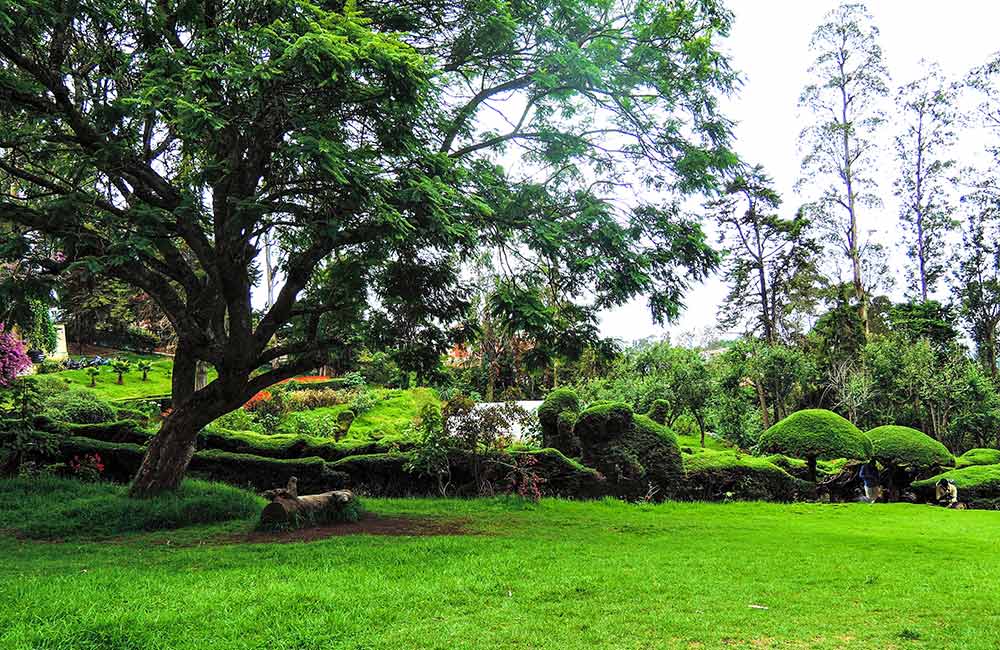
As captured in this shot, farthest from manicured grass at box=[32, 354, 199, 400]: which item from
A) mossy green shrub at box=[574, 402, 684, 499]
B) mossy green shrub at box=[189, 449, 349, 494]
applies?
mossy green shrub at box=[574, 402, 684, 499]

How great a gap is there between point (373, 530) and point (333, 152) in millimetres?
5068

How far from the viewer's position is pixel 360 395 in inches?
944

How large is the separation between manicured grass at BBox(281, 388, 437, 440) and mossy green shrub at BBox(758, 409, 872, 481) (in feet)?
30.1

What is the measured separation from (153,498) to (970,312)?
3308 centimetres

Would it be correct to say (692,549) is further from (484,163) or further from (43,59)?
(43,59)

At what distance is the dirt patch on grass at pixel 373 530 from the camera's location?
26.6 feet

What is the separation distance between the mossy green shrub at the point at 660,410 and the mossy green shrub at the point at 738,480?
6.08 metres

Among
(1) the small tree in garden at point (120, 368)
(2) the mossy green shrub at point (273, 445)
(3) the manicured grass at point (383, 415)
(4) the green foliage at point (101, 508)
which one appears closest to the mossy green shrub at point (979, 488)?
(3) the manicured grass at point (383, 415)

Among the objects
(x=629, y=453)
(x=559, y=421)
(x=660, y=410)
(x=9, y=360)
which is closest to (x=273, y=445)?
(x=9, y=360)

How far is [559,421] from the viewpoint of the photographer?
13.9 metres

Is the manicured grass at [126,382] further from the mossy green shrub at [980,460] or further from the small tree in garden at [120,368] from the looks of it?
the mossy green shrub at [980,460]

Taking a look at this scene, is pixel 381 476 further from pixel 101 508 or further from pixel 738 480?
pixel 738 480

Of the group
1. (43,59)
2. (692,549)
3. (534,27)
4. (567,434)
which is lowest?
(692,549)

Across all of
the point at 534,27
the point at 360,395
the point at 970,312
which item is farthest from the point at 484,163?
the point at 970,312
